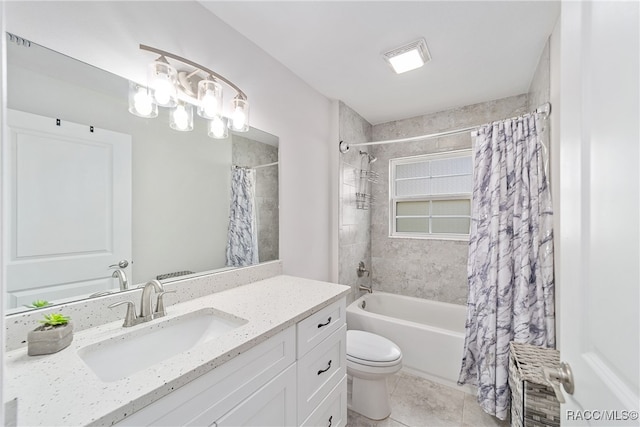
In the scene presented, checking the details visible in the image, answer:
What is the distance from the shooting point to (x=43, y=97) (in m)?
0.87

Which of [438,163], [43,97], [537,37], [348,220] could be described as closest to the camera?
[43,97]

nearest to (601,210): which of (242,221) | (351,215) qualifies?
(242,221)

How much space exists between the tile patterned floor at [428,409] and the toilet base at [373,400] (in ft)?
0.10

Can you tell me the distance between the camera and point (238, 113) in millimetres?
1448

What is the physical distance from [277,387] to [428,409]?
1390 mm

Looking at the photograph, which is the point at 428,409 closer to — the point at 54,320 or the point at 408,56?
the point at 54,320

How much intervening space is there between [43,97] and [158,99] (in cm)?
37

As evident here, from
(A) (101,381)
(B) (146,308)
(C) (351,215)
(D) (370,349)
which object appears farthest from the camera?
(C) (351,215)

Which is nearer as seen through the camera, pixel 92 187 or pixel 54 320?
pixel 54 320

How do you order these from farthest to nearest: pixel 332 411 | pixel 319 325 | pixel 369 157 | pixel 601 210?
1. pixel 369 157
2. pixel 332 411
3. pixel 319 325
4. pixel 601 210

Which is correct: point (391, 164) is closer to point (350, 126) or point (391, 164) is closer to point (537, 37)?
point (350, 126)

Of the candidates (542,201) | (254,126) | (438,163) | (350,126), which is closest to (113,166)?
(254,126)

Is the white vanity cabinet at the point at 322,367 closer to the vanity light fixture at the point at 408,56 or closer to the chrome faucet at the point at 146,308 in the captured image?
the chrome faucet at the point at 146,308

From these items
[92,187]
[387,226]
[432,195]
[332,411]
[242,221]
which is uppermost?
[432,195]
